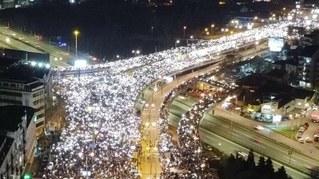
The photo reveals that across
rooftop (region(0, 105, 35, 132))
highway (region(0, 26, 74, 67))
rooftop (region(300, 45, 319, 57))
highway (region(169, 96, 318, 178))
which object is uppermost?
rooftop (region(300, 45, 319, 57))

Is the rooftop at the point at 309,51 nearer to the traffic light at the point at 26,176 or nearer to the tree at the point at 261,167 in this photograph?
the tree at the point at 261,167

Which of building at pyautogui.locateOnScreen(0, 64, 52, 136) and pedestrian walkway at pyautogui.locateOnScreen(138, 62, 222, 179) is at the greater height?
building at pyautogui.locateOnScreen(0, 64, 52, 136)

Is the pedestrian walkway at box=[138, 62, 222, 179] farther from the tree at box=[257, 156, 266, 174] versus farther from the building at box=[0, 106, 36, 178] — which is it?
the building at box=[0, 106, 36, 178]

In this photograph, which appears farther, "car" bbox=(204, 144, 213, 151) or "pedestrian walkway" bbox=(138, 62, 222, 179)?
"car" bbox=(204, 144, 213, 151)

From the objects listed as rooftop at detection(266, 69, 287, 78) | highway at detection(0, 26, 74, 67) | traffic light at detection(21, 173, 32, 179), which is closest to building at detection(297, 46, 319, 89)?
rooftop at detection(266, 69, 287, 78)

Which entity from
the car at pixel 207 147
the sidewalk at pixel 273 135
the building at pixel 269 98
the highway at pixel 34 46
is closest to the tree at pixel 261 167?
the car at pixel 207 147
